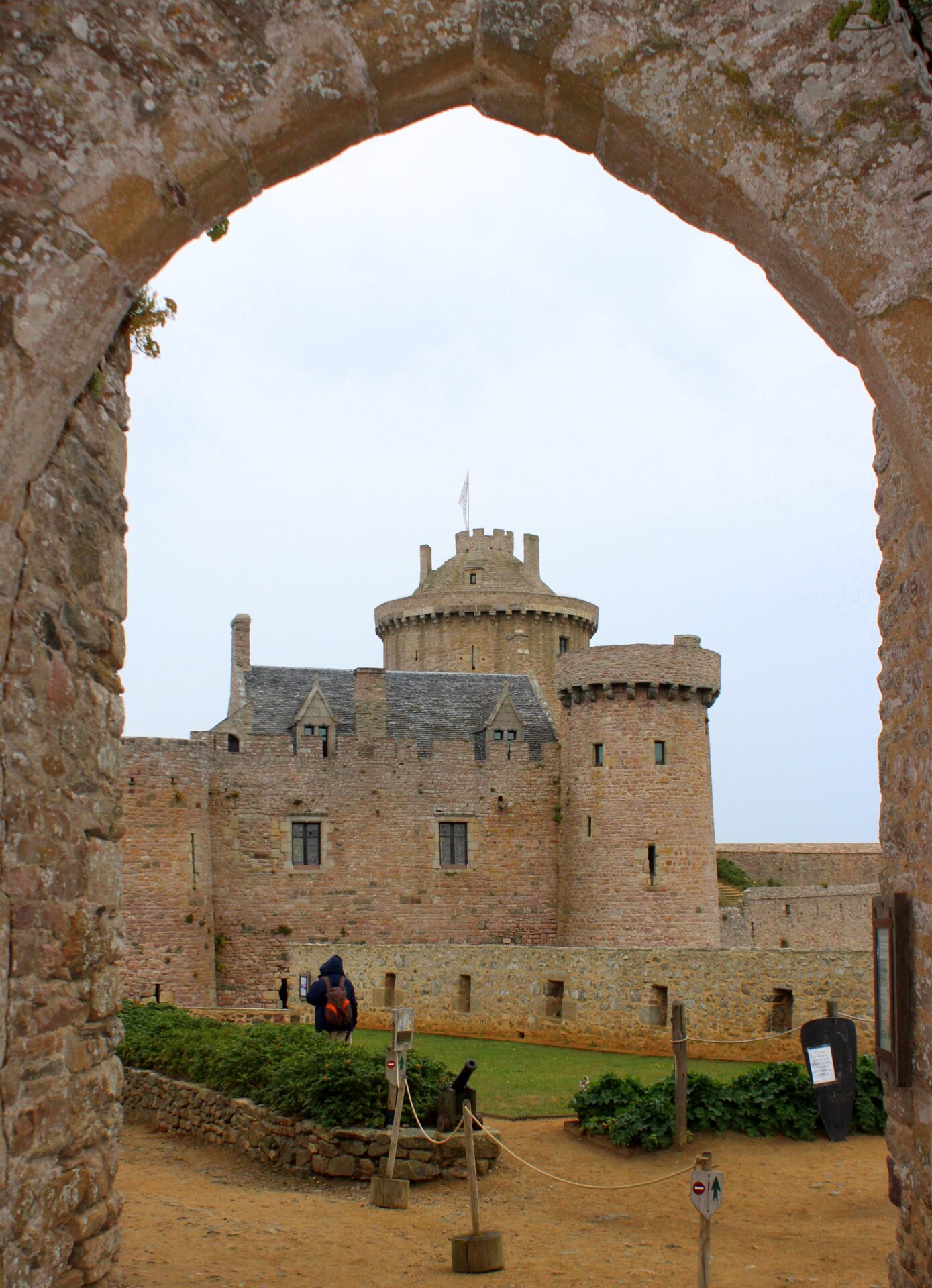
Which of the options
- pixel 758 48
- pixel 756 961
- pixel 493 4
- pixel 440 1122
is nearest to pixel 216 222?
pixel 493 4

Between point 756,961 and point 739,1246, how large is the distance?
8.12m

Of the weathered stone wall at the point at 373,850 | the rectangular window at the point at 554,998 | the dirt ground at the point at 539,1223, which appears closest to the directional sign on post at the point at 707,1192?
the dirt ground at the point at 539,1223

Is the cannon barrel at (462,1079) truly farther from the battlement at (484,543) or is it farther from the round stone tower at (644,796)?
the battlement at (484,543)

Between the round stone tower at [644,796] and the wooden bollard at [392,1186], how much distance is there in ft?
57.8

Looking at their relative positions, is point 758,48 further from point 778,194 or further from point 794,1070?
point 794,1070

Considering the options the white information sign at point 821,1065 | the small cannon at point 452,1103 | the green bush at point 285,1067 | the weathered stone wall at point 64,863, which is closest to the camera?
the weathered stone wall at point 64,863

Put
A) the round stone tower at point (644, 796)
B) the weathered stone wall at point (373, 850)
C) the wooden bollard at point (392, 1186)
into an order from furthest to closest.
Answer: the weathered stone wall at point (373, 850), the round stone tower at point (644, 796), the wooden bollard at point (392, 1186)

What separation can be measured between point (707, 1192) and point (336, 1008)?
852 centimetres

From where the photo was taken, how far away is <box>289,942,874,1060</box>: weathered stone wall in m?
16.2

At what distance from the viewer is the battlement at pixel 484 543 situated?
42.4 metres

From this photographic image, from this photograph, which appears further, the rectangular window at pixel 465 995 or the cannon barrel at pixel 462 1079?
the rectangular window at pixel 465 995

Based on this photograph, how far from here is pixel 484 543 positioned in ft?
140

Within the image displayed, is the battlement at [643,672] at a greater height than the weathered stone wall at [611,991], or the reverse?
the battlement at [643,672]

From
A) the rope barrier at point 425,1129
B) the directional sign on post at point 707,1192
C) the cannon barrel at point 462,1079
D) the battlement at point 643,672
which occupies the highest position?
the battlement at point 643,672
